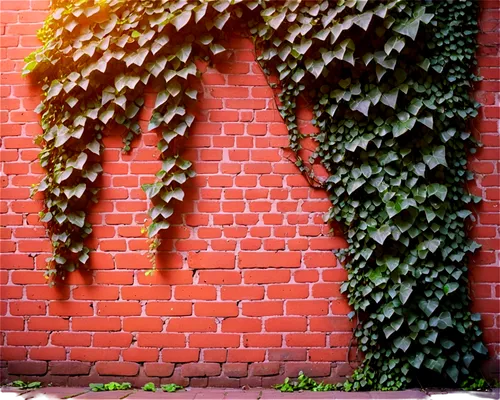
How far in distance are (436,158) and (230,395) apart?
6.51 ft

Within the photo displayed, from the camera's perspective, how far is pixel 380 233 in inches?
116

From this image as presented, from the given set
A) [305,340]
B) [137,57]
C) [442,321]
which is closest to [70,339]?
[305,340]

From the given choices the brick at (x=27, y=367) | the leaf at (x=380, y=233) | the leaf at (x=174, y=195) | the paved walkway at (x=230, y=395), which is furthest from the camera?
the brick at (x=27, y=367)

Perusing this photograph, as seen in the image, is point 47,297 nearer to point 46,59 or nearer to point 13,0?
point 46,59

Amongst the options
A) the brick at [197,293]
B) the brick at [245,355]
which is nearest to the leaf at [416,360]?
the brick at [245,355]

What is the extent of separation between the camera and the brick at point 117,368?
3.08m

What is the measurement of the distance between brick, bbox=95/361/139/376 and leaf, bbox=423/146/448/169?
231 centimetres

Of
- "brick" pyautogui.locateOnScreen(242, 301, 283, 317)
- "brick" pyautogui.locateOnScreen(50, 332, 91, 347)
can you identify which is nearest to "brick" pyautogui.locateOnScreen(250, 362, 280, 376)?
"brick" pyautogui.locateOnScreen(242, 301, 283, 317)

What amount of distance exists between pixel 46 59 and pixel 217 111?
3.89 feet

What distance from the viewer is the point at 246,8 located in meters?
3.10

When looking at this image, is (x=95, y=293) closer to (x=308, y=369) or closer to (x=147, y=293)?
(x=147, y=293)

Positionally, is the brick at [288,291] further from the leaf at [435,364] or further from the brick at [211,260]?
the leaf at [435,364]

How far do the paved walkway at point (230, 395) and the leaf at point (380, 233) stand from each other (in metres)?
0.95

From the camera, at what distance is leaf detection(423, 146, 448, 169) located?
2943 millimetres
